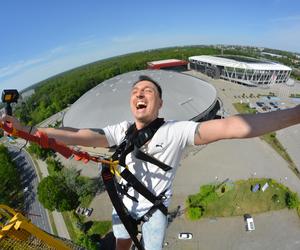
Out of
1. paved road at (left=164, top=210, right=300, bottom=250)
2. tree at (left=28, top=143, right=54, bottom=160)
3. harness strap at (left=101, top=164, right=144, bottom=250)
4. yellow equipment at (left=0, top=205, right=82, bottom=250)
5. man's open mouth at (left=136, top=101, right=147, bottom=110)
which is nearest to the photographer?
yellow equipment at (left=0, top=205, right=82, bottom=250)

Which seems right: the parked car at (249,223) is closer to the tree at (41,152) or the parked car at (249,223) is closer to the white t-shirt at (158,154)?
the white t-shirt at (158,154)

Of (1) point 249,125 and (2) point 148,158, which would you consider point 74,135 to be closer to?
(2) point 148,158

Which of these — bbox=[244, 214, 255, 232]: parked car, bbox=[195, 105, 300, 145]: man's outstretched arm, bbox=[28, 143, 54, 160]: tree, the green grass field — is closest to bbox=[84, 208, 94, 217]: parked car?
the green grass field

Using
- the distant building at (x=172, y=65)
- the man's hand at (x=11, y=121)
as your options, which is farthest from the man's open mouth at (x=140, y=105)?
the distant building at (x=172, y=65)

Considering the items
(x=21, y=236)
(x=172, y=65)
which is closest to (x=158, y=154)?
(x=21, y=236)

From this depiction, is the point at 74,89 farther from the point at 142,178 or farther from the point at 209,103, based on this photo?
the point at 142,178

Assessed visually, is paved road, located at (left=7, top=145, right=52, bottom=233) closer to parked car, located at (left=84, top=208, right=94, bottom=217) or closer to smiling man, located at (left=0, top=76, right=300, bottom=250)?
parked car, located at (left=84, top=208, right=94, bottom=217)
